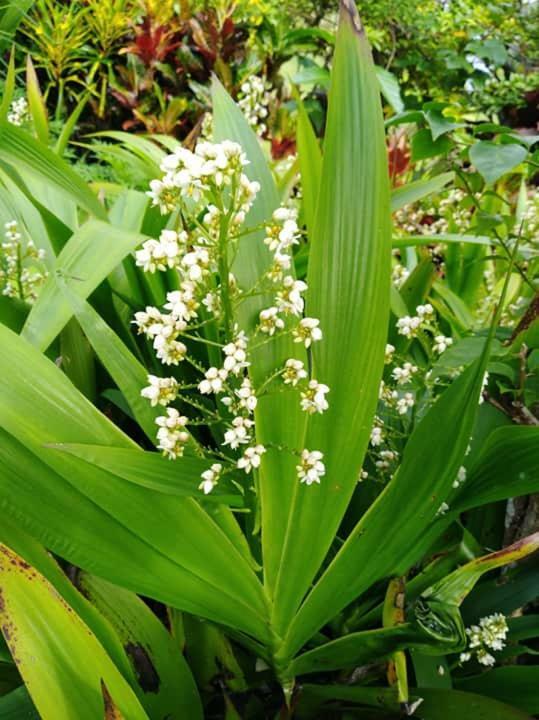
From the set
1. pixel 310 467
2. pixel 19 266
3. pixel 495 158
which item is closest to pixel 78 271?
pixel 19 266

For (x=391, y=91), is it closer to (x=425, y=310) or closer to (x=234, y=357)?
(x=425, y=310)

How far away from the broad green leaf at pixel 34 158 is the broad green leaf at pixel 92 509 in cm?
37

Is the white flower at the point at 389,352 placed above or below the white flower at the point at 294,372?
below

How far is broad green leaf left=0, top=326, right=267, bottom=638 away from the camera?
716 mm

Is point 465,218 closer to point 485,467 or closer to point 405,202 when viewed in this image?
point 405,202

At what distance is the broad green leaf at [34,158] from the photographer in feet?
3.26

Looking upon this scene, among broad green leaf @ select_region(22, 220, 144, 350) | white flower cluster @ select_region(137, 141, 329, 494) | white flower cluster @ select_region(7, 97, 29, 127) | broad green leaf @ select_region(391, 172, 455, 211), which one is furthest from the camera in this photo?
white flower cluster @ select_region(7, 97, 29, 127)

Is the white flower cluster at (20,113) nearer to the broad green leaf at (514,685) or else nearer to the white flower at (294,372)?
the white flower at (294,372)

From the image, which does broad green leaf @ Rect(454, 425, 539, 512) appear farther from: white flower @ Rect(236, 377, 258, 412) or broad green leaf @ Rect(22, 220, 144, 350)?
broad green leaf @ Rect(22, 220, 144, 350)

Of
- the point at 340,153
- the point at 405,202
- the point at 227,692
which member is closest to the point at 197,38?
the point at 405,202

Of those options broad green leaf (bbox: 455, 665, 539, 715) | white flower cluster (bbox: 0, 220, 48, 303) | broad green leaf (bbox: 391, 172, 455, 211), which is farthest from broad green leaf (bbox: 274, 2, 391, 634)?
broad green leaf (bbox: 391, 172, 455, 211)

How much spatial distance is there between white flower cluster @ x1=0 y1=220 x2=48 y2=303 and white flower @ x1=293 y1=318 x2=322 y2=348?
0.52 meters

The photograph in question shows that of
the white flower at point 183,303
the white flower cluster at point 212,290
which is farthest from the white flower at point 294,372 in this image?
the white flower at point 183,303

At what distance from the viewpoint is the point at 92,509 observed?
759 mm
